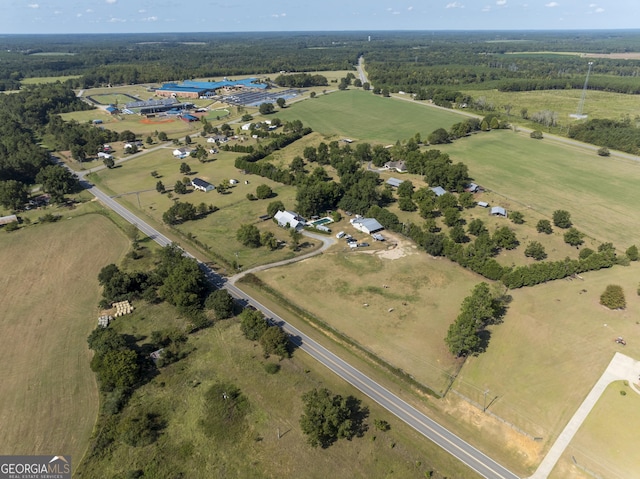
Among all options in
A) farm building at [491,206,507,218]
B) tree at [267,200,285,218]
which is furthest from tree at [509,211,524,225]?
tree at [267,200,285,218]

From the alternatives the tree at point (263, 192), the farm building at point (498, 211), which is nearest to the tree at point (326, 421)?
the farm building at point (498, 211)

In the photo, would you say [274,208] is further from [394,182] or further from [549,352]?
[549,352]

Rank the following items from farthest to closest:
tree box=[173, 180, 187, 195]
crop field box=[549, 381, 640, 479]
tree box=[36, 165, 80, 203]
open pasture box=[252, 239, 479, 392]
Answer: tree box=[173, 180, 187, 195] < tree box=[36, 165, 80, 203] < open pasture box=[252, 239, 479, 392] < crop field box=[549, 381, 640, 479]

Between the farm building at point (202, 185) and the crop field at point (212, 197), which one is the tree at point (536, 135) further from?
the farm building at point (202, 185)

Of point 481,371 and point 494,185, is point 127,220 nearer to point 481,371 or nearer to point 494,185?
point 481,371

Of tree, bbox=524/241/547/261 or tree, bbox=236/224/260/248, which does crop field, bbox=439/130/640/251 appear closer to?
tree, bbox=524/241/547/261
